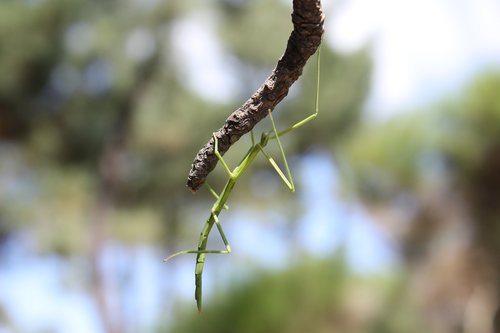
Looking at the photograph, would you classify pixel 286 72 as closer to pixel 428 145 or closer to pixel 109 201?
pixel 109 201

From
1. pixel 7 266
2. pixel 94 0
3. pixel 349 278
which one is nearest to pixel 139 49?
pixel 94 0

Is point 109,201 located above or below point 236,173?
above

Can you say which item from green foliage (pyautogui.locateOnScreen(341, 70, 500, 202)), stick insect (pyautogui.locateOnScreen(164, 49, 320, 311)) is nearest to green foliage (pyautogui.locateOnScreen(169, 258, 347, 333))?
green foliage (pyautogui.locateOnScreen(341, 70, 500, 202))

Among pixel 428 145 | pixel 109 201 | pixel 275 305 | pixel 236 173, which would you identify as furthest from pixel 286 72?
pixel 428 145

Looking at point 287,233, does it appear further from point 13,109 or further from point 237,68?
point 13,109

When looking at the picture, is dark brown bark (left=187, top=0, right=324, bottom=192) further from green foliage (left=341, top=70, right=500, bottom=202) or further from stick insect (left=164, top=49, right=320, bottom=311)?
green foliage (left=341, top=70, right=500, bottom=202)

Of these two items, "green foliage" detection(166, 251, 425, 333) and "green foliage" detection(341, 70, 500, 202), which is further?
"green foliage" detection(341, 70, 500, 202)

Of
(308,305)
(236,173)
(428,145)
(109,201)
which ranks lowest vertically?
(236,173)

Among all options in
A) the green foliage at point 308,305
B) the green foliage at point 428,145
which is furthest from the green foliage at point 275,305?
the green foliage at point 428,145
